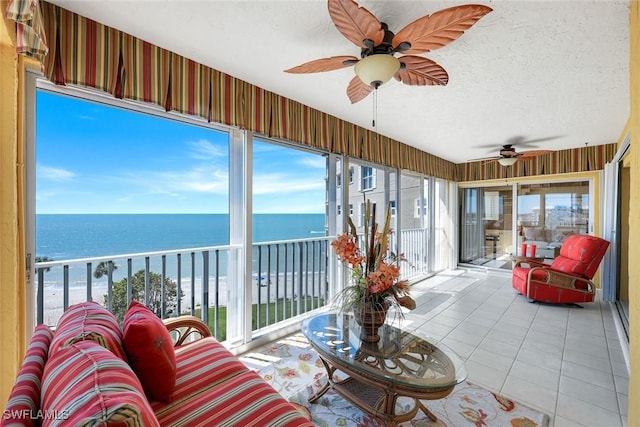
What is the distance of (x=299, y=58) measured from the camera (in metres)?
2.15

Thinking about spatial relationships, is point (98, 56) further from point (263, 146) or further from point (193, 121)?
point (263, 146)

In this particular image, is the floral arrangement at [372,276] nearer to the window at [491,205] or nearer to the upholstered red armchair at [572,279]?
the upholstered red armchair at [572,279]

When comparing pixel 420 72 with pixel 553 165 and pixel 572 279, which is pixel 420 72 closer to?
pixel 572 279

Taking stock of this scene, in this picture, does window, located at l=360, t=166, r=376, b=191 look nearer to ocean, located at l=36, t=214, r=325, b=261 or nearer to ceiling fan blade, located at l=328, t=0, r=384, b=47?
ocean, located at l=36, t=214, r=325, b=261

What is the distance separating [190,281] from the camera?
2648 millimetres

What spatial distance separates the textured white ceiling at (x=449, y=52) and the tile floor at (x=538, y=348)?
7.85ft

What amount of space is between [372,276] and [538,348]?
7.34 ft

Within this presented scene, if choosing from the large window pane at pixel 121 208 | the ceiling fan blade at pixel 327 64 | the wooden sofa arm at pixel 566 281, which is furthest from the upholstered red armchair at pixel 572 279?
the large window pane at pixel 121 208

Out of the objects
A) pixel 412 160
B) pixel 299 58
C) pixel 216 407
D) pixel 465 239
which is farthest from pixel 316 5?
pixel 465 239

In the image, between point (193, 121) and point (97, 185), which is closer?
point (193, 121)

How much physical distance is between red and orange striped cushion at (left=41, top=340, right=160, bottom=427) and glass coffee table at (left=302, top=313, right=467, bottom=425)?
3.79ft

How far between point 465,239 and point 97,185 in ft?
22.2

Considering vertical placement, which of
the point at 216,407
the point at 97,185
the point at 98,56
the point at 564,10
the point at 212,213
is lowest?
the point at 216,407

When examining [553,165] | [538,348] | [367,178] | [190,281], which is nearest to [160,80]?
[190,281]
